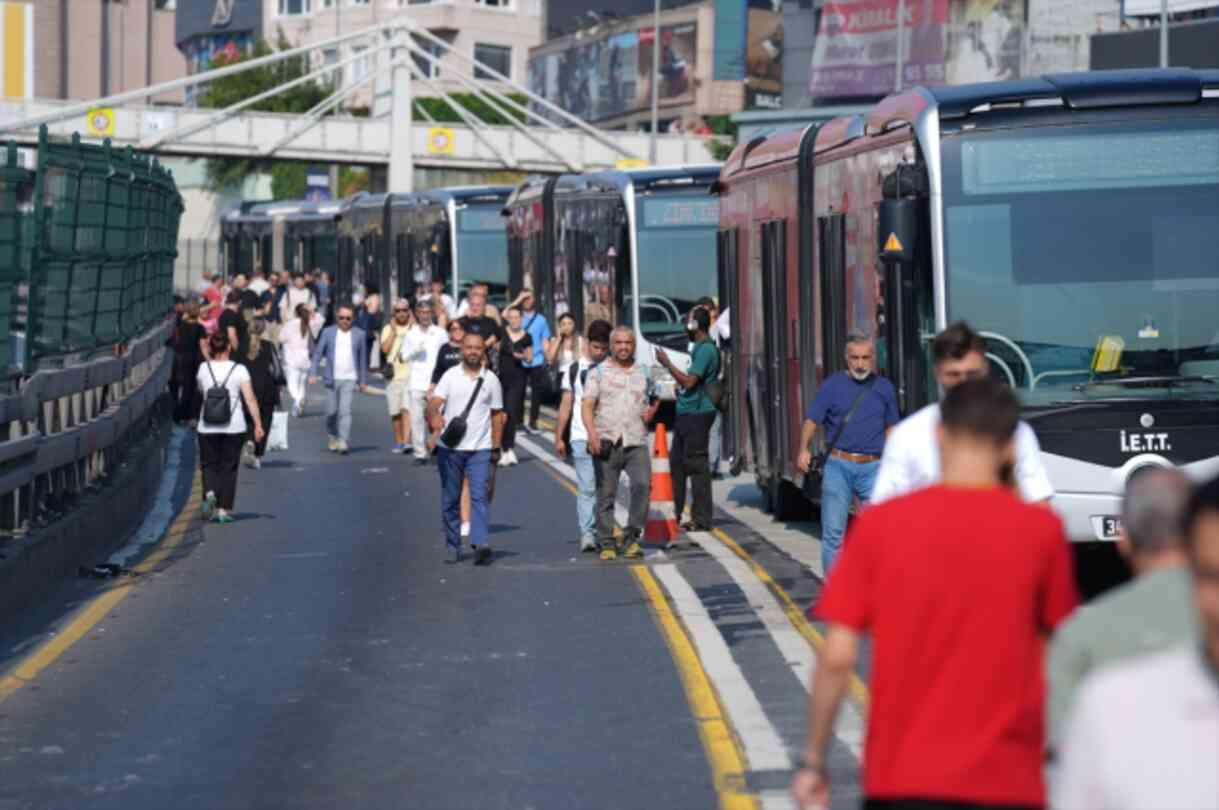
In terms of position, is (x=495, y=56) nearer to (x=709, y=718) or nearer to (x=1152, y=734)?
(x=709, y=718)

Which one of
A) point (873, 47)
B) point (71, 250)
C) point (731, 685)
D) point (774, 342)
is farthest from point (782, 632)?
point (873, 47)

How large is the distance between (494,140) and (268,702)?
84412 millimetres

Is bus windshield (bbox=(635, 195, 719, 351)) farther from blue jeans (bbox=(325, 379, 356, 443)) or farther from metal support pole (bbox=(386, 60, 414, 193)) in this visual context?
metal support pole (bbox=(386, 60, 414, 193))

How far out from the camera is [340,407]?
28.7 m

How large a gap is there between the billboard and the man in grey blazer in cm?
9754

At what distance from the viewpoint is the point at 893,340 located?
1496 cm

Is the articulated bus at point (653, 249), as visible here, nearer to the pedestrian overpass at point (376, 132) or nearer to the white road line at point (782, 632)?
the white road line at point (782, 632)

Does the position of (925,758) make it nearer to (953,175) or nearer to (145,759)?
(145,759)

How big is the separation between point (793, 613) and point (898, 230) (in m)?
2.28

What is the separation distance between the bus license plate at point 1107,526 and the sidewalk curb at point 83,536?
20.3ft

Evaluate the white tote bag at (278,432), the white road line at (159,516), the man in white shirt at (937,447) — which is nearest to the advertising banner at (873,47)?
the white road line at (159,516)

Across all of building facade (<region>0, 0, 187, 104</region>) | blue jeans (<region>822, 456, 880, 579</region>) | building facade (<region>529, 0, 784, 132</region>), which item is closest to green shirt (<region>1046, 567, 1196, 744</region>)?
blue jeans (<region>822, 456, 880, 579</region>)

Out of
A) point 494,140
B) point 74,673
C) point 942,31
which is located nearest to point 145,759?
point 74,673

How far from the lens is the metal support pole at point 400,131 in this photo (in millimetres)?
86812
